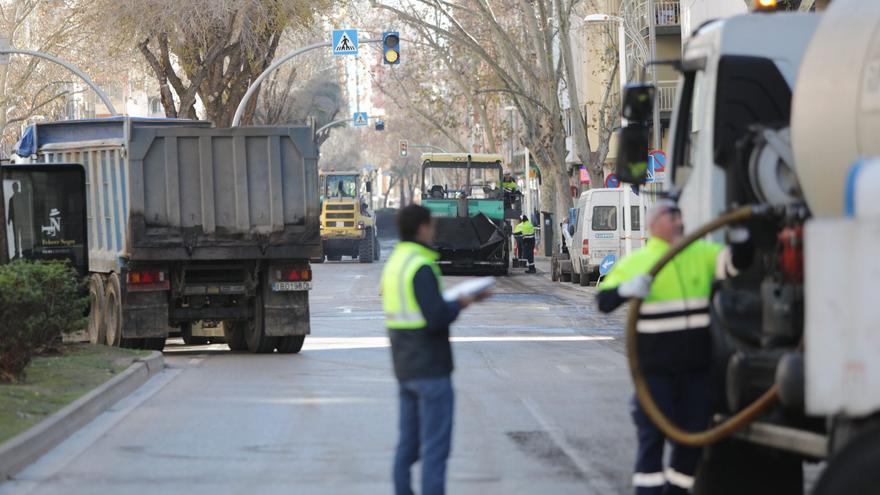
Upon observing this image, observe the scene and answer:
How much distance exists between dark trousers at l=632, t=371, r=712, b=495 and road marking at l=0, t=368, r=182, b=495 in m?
4.10

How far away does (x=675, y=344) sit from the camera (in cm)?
829

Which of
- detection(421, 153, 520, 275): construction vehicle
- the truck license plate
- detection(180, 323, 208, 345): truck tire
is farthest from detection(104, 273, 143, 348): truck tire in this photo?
detection(421, 153, 520, 275): construction vehicle

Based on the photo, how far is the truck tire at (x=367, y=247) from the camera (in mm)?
Result: 60156

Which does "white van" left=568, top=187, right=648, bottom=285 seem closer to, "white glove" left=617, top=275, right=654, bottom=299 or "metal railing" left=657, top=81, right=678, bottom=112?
"metal railing" left=657, top=81, right=678, bottom=112

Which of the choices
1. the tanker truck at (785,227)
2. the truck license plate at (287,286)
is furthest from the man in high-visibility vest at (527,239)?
the tanker truck at (785,227)

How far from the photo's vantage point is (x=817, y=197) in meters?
8.09

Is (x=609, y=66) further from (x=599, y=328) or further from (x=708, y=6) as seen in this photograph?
(x=599, y=328)

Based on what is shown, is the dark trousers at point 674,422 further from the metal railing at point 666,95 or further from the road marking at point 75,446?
the metal railing at point 666,95

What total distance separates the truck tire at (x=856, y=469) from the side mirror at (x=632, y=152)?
361cm

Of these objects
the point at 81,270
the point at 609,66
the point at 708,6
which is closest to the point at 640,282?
the point at 81,270

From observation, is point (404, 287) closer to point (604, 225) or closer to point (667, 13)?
point (604, 225)

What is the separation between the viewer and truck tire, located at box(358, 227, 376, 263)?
60.2 metres

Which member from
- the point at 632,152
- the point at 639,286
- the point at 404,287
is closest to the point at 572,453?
the point at 632,152

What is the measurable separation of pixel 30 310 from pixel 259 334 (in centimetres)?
559
